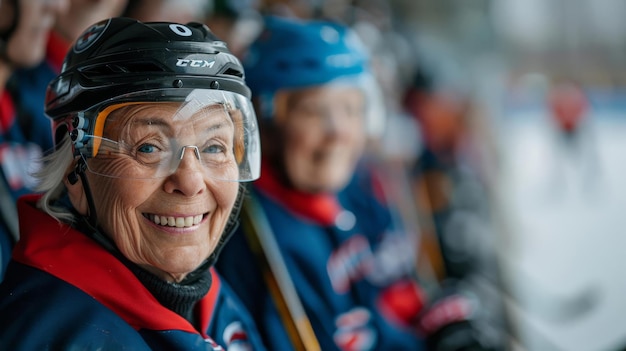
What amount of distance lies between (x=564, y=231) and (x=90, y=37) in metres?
A: 4.19

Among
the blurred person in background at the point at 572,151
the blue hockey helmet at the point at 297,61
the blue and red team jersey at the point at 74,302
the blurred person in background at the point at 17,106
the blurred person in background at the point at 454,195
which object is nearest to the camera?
the blue and red team jersey at the point at 74,302

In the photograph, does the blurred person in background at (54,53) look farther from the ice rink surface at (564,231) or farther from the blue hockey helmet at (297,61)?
the ice rink surface at (564,231)

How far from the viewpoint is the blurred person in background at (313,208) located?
178 cm

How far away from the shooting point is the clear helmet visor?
3.35ft

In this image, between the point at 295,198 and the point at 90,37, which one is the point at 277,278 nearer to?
the point at 295,198

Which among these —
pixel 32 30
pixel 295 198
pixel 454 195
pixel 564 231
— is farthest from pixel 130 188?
pixel 564 231

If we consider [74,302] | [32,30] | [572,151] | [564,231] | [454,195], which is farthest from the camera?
[572,151]

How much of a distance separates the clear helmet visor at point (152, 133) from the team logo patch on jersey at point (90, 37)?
100 millimetres

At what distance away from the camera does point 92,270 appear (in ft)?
3.40

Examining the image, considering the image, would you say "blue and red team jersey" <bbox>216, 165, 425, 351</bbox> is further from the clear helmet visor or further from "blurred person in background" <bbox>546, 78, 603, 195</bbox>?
"blurred person in background" <bbox>546, 78, 603, 195</bbox>

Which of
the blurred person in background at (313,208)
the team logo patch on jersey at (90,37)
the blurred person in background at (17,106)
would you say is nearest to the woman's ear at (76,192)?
the team logo patch on jersey at (90,37)

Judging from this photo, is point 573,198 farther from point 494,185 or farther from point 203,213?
point 203,213

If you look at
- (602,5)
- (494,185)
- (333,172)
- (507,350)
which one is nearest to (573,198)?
(494,185)

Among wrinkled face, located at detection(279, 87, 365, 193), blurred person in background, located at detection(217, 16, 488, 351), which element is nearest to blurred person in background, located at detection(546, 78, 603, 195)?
blurred person in background, located at detection(217, 16, 488, 351)
